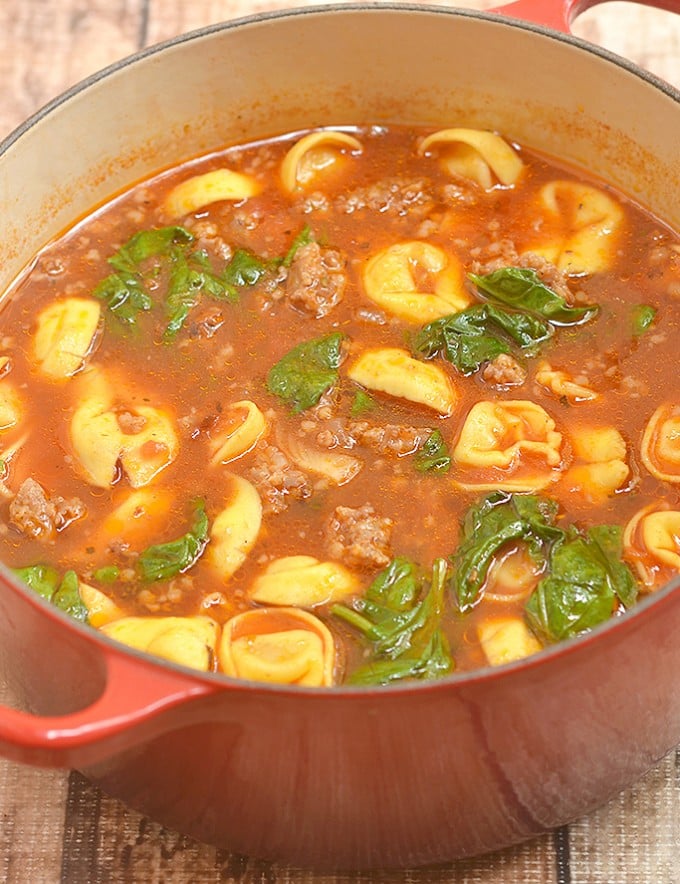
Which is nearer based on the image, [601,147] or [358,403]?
[358,403]

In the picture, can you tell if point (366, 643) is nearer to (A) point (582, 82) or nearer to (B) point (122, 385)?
(B) point (122, 385)

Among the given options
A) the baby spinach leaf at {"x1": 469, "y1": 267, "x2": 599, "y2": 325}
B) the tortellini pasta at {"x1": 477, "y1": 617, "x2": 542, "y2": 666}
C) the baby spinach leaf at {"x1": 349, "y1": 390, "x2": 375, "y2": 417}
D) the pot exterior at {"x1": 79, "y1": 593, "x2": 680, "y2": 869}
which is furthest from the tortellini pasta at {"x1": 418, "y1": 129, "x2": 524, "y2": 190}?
the pot exterior at {"x1": 79, "y1": 593, "x2": 680, "y2": 869}

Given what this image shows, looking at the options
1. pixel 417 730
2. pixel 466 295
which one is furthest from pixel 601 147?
pixel 417 730

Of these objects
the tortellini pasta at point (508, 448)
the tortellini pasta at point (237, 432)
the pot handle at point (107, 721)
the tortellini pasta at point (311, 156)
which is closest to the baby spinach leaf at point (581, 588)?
the tortellini pasta at point (508, 448)

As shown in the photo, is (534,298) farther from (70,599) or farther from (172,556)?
(70,599)

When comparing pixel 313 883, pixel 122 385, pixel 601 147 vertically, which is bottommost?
pixel 313 883

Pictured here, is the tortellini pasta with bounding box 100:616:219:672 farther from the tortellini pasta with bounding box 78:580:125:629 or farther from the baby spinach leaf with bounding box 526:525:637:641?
the baby spinach leaf with bounding box 526:525:637:641
